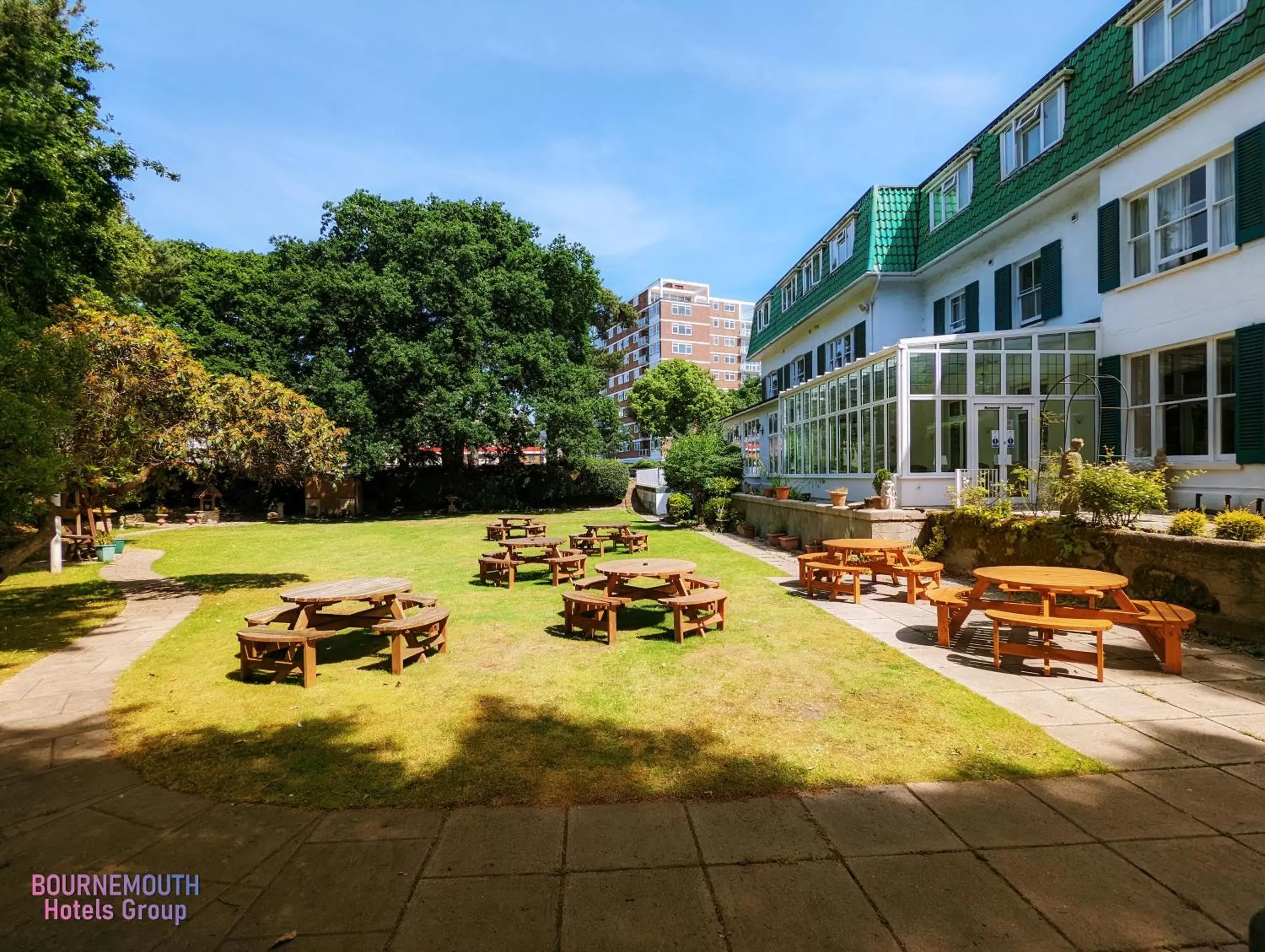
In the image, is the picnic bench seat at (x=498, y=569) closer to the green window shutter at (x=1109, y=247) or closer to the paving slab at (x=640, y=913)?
the paving slab at (x=640, y=913)

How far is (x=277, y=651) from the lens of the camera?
20.2 feet

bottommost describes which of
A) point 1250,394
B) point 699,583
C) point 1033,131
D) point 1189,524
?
point 699,583

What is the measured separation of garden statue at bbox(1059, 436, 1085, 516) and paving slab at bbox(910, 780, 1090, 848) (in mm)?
6302

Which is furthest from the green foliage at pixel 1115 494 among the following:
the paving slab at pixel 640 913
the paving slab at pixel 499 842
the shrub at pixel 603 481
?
the shrub at pixel 603 481

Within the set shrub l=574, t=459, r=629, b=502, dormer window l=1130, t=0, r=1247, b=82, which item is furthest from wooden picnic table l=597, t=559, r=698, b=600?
shrub l=574, t=459, r=629, b=502

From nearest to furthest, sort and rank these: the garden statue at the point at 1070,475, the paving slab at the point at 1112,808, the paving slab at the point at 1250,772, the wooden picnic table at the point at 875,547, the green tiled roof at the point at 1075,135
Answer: the paving slab at the point at 1112,808 → the paving slab at the point at 1250,772 → the garden statue at the point at 1070,475 → the wooden picnic table at the point at 875,547 → the green tiled roof at the point at 1075,135

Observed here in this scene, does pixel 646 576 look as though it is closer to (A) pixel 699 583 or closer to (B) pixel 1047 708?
(A) pixel 699 583

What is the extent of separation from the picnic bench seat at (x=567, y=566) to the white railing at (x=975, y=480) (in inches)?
276

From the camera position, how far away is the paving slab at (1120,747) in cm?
389

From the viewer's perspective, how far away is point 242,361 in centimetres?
2827

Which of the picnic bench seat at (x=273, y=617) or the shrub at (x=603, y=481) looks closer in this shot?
the picnic bench seat at (x=273, y=617)

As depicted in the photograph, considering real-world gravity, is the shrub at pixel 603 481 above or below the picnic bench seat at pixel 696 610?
above

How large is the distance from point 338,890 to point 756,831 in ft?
6.64

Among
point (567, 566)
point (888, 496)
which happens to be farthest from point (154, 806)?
point (888, 496)
